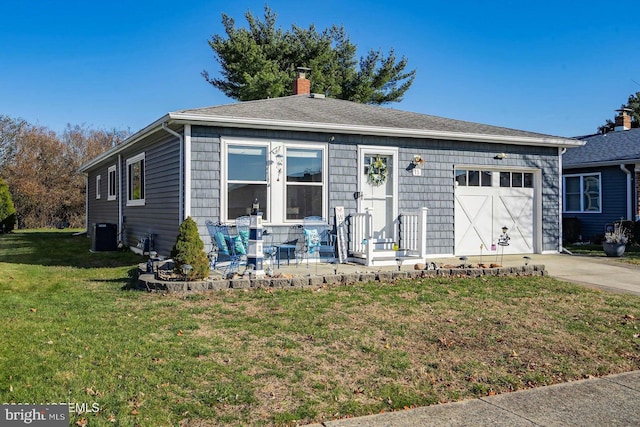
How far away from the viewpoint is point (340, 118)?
11.3 metres

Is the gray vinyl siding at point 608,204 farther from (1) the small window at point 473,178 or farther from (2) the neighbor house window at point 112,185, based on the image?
(2) the neighbor house window at point 112,185

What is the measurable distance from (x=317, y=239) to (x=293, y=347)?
5.49 m

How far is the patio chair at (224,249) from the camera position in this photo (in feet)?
29.0

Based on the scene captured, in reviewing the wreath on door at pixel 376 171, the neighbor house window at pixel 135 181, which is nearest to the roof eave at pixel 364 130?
the wreath on door at pixel 376 171

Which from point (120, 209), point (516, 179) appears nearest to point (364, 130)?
point (516, 179)

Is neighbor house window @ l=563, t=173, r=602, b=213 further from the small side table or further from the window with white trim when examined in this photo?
the small side table

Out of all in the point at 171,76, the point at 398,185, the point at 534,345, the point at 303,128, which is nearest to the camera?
the point at 534,345

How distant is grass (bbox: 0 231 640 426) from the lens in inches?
143

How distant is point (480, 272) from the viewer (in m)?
9.07

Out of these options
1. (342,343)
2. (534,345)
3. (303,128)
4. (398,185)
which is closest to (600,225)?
(398,185)

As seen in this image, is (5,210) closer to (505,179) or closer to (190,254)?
(190,254)

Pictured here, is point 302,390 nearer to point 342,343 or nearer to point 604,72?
point 342,343

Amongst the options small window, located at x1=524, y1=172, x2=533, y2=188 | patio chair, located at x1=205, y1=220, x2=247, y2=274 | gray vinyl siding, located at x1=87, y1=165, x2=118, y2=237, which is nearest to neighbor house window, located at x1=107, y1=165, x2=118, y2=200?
gray vinyl siding, located at x1=87, y1=165, x2=118, y2=237

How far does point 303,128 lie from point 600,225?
12286mm
